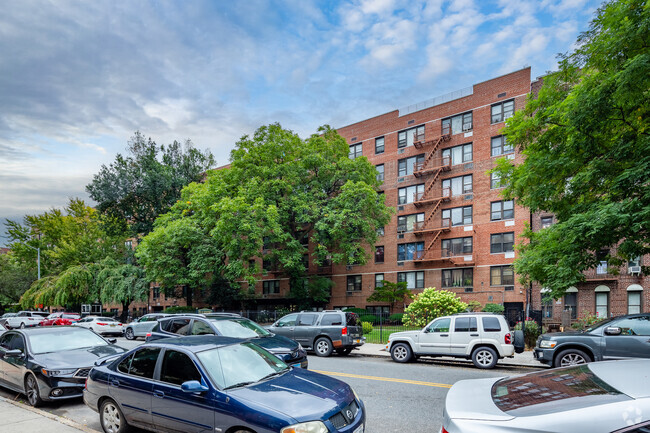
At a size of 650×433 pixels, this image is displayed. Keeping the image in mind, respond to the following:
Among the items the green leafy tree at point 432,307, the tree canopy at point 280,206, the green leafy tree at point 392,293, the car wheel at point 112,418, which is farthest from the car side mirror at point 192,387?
the green leafy tree at point 392,293

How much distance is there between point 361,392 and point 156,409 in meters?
5.01

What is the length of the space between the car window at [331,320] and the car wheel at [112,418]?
1043cm

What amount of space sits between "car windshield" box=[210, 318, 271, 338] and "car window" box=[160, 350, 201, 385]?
4827mm

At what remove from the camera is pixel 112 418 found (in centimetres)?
686

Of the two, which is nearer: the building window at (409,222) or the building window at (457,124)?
the building window at (457,124)

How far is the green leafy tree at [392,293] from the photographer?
36281 mm

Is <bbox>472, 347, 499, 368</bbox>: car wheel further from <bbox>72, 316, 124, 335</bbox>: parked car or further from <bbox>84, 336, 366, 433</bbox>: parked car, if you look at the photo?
<bbox>72, 316, 124, 335</bbox>: parked car

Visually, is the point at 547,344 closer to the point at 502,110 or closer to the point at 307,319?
the point at 307,319

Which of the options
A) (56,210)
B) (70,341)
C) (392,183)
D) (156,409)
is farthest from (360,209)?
(56,210)

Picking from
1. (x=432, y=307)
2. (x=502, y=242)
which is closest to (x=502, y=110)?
(x=502, y=242)

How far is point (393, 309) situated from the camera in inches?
1478

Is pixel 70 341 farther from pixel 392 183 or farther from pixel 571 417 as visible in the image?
pixel 392 183

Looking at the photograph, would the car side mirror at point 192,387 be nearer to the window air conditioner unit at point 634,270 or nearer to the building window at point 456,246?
the window air conditioner unit at point 634,270

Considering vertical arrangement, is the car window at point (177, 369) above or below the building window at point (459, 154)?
below
